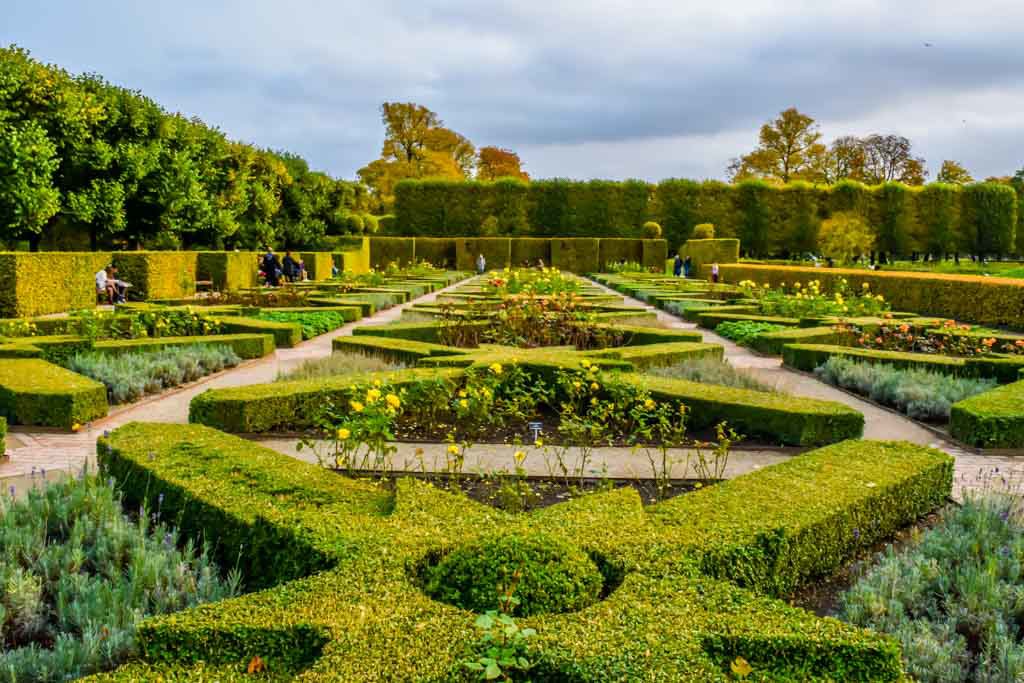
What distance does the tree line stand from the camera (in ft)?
59.0

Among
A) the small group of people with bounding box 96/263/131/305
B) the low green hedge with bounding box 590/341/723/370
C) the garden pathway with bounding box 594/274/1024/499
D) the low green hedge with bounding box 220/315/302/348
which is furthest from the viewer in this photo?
the small group of people with bounding box 96/263/131/305

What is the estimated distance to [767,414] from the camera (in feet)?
19.9

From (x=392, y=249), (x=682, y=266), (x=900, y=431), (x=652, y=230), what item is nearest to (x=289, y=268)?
(x=392, y=249)

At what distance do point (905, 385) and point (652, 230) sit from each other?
3506 centimetres

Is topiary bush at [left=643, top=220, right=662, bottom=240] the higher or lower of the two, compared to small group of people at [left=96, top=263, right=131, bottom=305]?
higher

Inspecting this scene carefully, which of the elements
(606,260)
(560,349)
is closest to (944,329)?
(560,349)

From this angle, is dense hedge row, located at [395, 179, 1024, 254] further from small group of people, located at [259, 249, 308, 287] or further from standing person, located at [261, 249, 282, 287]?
standing person, located at [261, 249, 282, 287]

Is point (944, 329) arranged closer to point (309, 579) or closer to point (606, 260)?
point (309, 579)

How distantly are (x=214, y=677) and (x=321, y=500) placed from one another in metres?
1.40

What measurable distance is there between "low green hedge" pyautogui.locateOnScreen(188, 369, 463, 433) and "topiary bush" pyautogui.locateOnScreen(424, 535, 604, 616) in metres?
3.14

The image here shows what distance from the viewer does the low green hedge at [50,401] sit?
6.31 meters

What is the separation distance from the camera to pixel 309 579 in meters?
2.82

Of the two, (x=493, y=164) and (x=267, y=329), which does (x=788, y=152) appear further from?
(x=267, y=329)

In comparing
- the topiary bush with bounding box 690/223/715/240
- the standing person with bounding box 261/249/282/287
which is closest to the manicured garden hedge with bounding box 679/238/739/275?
the topiary bush with bounding box 690/223/715/240
